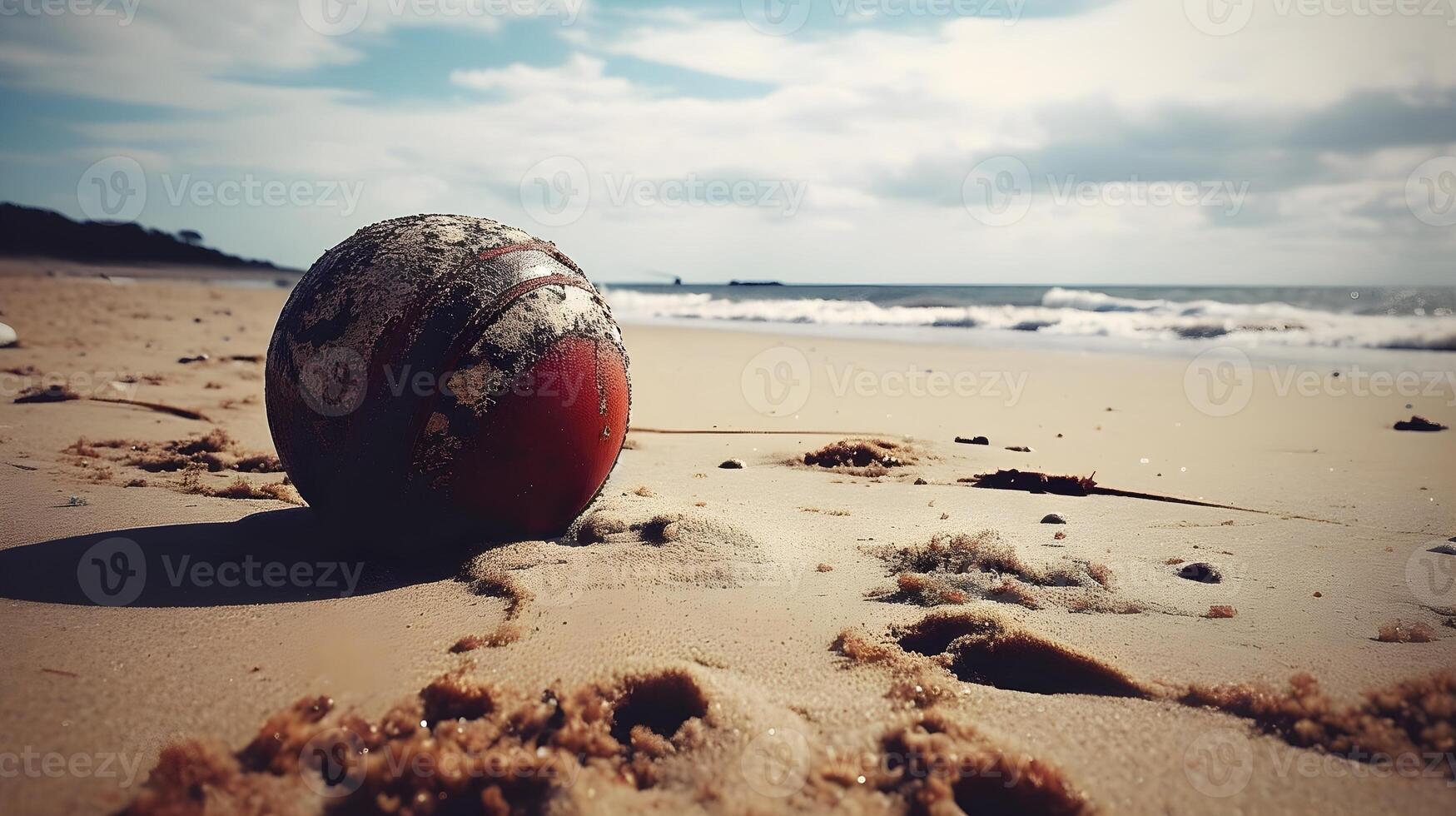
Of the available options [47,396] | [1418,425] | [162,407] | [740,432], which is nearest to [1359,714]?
[740,432]

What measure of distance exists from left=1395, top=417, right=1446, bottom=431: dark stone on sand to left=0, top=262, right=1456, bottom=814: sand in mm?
1535

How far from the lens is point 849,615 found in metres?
2.99

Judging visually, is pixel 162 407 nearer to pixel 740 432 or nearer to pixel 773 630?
pixel 740 432

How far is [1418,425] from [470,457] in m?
8.02

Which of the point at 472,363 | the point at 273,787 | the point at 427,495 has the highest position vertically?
the point at 472,363

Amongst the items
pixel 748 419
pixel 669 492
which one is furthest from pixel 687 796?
pixel 748 419

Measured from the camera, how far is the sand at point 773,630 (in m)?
2.00

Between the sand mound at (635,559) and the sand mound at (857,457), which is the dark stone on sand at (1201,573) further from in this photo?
the sand mound at (857,457)

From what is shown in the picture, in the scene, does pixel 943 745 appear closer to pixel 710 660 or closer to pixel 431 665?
pixel 710 660

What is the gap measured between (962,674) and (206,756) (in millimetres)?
2059

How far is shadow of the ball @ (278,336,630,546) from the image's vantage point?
10.0ft

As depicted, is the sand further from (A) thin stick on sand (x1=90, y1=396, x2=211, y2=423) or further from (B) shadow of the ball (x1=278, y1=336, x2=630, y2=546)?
(A) thin stick on sand (x1=90, y1=396, x2=211, y2=423)

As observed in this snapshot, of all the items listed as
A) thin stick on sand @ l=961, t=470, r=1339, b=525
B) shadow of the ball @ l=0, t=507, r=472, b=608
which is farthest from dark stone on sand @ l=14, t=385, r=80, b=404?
thin stick on sand @ l=961, t=470, r=1339, b=525

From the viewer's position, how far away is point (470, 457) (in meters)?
3.09
